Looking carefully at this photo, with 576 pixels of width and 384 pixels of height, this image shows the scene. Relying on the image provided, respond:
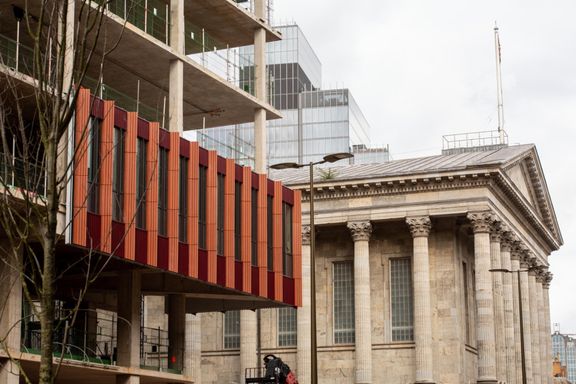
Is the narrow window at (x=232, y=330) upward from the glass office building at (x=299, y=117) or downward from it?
downward

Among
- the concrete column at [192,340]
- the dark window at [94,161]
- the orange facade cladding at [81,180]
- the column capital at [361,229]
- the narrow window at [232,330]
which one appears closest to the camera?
the orange facade cladding at [81,180]

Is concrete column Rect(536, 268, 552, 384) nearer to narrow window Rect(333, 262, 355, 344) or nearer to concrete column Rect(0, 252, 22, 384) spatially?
narrow window Rect(333, 262, 355, 344)

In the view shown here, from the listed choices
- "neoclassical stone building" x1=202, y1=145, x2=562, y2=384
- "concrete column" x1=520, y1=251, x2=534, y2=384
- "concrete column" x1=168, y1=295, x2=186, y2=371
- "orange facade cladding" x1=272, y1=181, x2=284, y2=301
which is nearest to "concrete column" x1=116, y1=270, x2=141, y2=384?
"concrete column" x1=168, y1=295, x2=186, y2=371

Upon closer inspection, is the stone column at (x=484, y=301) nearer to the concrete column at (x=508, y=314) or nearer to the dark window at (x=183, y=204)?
the concrete column at (x=508, y=314)

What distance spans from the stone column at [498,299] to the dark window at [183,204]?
3239 cm

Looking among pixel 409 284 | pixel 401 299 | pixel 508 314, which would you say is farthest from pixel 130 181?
pixel 508 314

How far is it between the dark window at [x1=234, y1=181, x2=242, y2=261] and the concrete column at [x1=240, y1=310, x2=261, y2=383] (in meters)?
26.2

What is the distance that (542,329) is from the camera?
88.8m

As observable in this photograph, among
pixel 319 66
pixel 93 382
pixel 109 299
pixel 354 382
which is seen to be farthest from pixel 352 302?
pixel 319 66

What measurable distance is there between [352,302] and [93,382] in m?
31.8

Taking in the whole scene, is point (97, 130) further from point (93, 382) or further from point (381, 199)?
point (381, 199)

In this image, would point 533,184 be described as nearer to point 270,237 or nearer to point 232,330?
point 232,330

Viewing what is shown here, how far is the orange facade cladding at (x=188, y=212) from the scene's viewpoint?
3847 centimetres

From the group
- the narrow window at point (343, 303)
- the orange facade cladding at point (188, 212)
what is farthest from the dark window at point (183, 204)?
the narrow window at point (343, 303)
